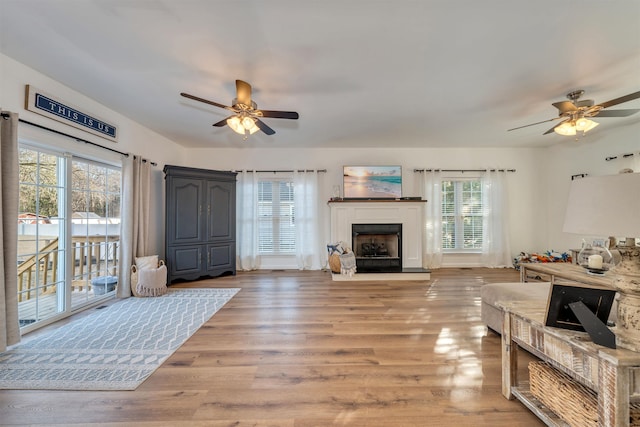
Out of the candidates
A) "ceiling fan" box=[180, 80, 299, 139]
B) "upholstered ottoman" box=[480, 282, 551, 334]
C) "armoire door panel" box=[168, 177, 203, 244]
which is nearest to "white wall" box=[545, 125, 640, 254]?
"upholstered ottoman" box=[480, 282, 551, 334]

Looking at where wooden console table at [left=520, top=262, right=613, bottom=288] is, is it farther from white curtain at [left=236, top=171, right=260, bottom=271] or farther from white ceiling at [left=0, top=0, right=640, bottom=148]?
white curtain at [left=236, top=171, right=260, bottom=271]

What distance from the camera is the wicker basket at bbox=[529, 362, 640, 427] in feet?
3.85

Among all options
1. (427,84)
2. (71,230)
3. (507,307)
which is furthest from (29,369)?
(427,84)

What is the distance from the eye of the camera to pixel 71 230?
120 inches

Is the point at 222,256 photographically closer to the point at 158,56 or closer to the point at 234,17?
the point at 158,56

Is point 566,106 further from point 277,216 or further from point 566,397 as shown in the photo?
point 277,216

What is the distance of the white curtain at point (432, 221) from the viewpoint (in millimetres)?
5375

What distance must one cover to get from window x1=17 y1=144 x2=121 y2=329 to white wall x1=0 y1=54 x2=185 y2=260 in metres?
0.20

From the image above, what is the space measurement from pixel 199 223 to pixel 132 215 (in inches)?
41.1

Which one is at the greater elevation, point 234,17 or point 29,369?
point 234,17

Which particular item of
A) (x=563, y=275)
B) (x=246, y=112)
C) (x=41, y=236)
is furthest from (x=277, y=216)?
(x=563, y=275)

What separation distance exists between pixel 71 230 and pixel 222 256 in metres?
2.23

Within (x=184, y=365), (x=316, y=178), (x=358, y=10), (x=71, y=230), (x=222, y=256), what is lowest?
(x=184, y=365)

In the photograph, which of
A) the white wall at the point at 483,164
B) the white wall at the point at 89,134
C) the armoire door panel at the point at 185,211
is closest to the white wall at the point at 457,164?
the white wall at the point at 483,164
